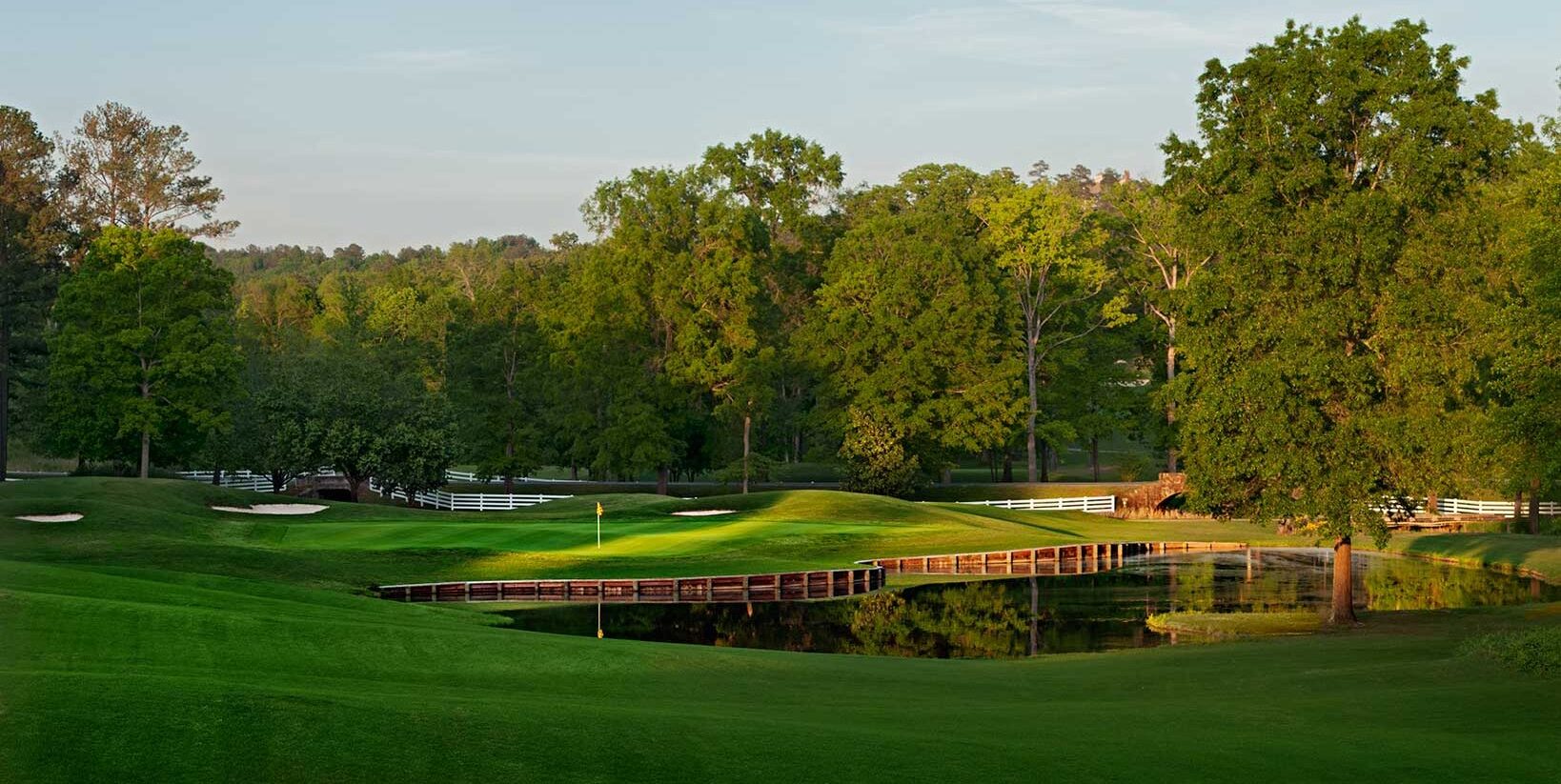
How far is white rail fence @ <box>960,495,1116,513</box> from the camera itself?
81.4 m

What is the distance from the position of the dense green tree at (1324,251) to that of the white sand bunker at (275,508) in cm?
4329

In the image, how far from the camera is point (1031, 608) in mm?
47188

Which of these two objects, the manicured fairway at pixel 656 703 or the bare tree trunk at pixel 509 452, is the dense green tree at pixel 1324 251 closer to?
the manicured fairway at pixel 656 703

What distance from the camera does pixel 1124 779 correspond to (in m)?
16.2

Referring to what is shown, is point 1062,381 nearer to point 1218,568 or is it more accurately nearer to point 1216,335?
point 1218,568

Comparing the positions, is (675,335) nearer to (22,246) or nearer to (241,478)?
(241,478)

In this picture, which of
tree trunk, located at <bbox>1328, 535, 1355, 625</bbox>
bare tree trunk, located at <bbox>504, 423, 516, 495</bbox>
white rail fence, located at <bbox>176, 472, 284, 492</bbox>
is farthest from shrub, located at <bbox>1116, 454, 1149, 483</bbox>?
tree trunk, located at <bbox>1328, 535, 1355, 625</bbox>

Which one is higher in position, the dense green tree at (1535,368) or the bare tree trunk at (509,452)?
the dense green tree at (1535,368)

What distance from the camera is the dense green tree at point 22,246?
3351 inches

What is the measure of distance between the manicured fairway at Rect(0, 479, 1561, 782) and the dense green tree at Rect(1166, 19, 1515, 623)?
4332mm

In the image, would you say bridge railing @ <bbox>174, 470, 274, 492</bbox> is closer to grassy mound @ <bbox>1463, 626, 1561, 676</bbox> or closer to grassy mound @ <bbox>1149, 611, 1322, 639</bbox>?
grassy mound @ <bbox>1149, 611, 1322, 639</bbox>

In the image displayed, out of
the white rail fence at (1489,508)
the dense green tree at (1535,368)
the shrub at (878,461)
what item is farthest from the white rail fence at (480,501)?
the dense green tree at (1535,368)

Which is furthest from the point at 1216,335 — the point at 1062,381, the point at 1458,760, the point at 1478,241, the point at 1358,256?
the point at 1062,381

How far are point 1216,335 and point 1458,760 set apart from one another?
2053 cm
